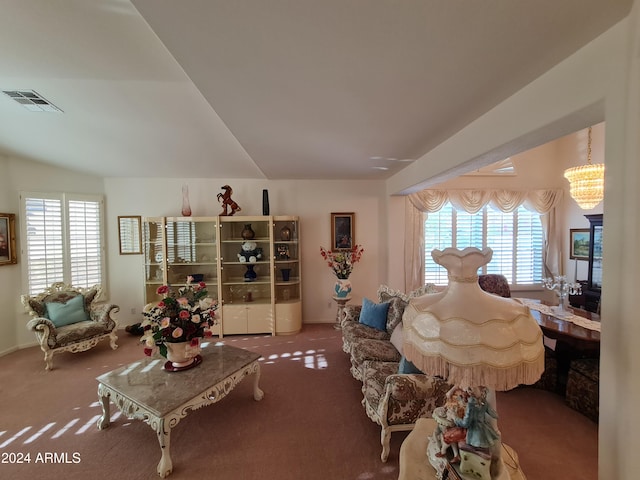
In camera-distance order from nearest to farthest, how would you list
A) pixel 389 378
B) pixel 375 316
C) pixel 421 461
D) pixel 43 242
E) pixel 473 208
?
pixel 421 461 < pixel 389 378 < pixel 375 316 < pixel 43 242 < pixel 473 208

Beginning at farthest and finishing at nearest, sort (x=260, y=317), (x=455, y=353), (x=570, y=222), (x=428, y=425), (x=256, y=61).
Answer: (x=570, y=222) → (x=260, y=317) → (x=428, y=425) → (x=256, y=61) → (x=455, y=353)

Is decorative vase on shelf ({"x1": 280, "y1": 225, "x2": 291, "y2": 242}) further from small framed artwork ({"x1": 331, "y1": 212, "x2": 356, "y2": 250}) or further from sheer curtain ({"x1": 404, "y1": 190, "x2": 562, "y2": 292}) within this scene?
sheer curtain ({"x1": 404, "y1": 190, "x2": 562, "y2": 292})

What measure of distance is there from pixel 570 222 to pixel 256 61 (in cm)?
634

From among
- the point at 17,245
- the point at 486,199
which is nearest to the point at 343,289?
the point at 486,199

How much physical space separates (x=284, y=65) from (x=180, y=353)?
7.94 feet

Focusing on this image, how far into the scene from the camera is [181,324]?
2.25 m

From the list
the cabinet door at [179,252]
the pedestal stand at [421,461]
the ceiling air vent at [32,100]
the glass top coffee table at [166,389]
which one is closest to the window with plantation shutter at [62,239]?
the cabinet door at [179,252]

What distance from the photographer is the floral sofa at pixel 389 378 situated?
6.08ft

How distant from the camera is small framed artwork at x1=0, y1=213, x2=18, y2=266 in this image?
3.52 metres

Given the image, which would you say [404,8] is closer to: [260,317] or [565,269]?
[260,317]

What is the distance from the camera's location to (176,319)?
2248mm

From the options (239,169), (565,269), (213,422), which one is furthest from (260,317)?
(565,269)

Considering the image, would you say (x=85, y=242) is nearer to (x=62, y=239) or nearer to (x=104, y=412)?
(x=62, y=239)

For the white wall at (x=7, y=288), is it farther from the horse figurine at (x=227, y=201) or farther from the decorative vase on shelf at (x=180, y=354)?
the decorative vase on shelf at (x=180, y=354)
